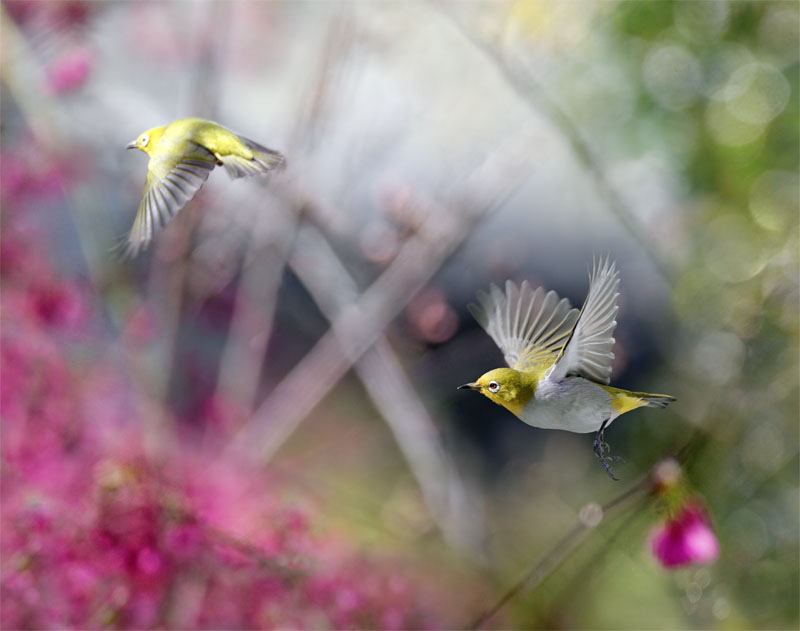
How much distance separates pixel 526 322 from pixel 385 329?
2.86 feet

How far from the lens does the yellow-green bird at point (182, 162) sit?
0.21 meters

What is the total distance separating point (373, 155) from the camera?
1.00 m

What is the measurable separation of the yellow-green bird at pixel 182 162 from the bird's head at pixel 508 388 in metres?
0.08

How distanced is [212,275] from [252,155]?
919mm

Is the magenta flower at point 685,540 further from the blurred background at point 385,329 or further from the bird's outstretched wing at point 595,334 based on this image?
the bird's outstretched wing at point 595,334

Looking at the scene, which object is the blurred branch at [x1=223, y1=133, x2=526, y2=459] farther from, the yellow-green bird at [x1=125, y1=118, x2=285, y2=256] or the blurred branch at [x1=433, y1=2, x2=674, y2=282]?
the yellow-green bird at [x1=125, y1=118, x2=285, y2=256]

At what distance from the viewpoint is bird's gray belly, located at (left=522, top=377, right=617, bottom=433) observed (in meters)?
0.18

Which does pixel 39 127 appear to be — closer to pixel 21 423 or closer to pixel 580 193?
pixel 21 423

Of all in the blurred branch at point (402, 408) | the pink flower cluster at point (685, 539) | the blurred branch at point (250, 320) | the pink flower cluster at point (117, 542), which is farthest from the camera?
the blurred branch at point (250, 320)

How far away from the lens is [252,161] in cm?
23

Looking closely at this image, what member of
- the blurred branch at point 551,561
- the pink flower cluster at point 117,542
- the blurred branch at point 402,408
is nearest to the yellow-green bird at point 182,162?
the blurred branch at point 551,561

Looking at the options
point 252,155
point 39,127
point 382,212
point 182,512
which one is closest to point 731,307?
point 382,212

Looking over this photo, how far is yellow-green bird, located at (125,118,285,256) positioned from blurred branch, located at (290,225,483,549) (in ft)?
2.52

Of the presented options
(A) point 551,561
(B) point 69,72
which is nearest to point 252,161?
(A) point 551,561
